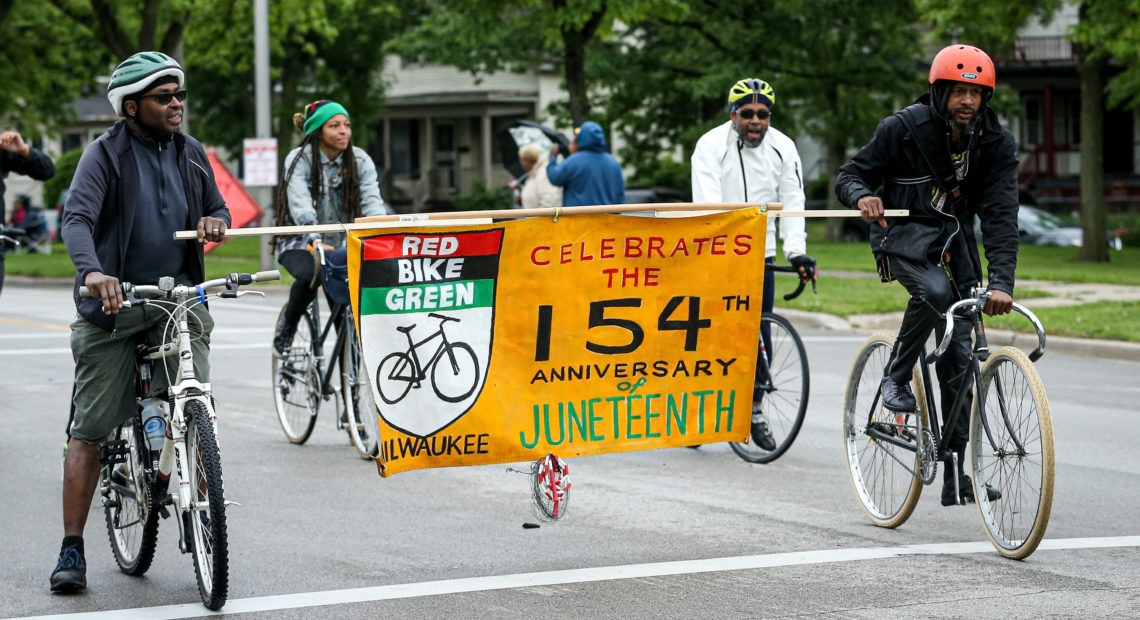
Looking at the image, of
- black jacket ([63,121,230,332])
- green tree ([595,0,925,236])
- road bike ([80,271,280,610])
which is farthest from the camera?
green tree ([595,0,925,236])

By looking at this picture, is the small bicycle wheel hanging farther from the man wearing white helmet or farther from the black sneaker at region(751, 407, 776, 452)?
the black sneaker at region(751, 407, 776, 452)

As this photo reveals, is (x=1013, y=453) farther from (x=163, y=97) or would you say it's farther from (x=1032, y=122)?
(x=1032, y=122)

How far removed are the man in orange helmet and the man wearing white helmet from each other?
8.65ft

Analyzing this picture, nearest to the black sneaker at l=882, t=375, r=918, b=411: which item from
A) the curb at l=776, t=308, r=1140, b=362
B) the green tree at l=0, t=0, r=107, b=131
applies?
the curb at l=776, t=308, r=1140, b=362

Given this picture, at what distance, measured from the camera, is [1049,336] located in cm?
1493

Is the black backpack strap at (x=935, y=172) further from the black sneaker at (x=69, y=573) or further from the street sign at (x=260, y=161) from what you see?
the street sign at (x=260, y=161)

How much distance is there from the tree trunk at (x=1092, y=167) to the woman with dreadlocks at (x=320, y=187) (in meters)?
21.9

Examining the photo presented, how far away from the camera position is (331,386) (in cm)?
922

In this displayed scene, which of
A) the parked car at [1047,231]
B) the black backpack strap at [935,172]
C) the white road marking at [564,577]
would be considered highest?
the parked car at [1047,231]

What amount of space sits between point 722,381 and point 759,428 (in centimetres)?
211

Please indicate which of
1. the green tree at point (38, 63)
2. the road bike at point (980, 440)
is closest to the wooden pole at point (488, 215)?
the road bike at point (980, 440)

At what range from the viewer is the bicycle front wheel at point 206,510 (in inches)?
209

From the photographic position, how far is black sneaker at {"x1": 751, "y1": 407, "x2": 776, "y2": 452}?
28.3 ft

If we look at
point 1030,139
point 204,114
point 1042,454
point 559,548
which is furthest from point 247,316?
point 1030,139
